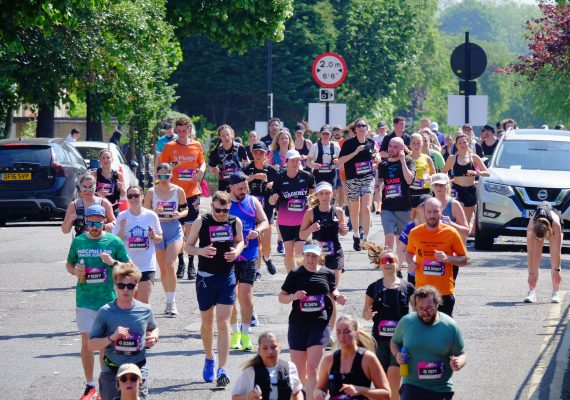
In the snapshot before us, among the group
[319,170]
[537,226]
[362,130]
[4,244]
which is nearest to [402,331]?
[537,226]

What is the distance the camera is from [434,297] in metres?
10.1

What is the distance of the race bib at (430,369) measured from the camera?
10125mm

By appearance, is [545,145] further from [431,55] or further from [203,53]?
[431,55]

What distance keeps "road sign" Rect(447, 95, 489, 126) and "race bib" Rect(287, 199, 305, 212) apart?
11.4 metres

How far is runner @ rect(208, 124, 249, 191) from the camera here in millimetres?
20062

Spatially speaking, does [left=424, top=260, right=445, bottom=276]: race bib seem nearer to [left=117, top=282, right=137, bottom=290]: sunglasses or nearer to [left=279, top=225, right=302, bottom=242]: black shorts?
[left=117, top=282, right=137, bottom=290]: sunglasses

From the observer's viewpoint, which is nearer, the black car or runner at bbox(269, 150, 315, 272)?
runner at bbox(269, 150, 315, 272)

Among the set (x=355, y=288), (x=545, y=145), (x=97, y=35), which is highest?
(x=97, y=35)

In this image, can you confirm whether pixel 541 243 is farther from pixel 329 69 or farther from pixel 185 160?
pixel 329 69

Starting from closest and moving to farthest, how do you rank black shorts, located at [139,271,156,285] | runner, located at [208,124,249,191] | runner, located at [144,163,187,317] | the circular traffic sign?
black shorts, located at [139,271,156,285], runner, located at [144,163,187,317], runner, located at [208,124,249,191], the circular traffic sign

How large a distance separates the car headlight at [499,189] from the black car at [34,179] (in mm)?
8279

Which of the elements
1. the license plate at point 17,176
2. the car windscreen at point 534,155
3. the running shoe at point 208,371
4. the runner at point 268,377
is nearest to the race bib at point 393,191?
the car windscreen at point 534,155

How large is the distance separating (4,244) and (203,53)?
3487 centimetres

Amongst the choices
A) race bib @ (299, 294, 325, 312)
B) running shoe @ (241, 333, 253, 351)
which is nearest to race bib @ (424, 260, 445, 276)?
race bib @ (299, 294, 325, 312)
